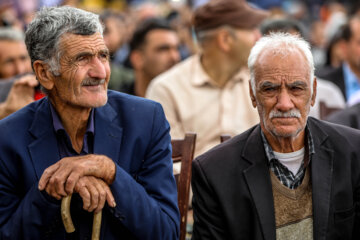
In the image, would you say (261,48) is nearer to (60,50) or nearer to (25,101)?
(60,50)

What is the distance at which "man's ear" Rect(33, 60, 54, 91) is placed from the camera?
2756 millimetres

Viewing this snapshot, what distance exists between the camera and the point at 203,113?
4688mm

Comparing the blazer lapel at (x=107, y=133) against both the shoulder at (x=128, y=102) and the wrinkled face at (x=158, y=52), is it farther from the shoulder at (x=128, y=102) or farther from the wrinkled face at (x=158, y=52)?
the wrinkled face at (x=158, y=52)

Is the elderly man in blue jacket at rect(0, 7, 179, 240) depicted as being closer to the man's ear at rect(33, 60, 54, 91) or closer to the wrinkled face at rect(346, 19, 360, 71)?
the man's ear at rect(33, 60, 54, 91)

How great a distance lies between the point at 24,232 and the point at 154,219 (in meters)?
0.58

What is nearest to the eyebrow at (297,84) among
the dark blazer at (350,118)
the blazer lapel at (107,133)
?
the blazer lapel at (107,133)

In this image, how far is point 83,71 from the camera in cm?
271

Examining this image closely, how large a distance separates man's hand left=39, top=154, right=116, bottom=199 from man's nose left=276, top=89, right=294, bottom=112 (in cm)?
87

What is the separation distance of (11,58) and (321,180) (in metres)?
3.93

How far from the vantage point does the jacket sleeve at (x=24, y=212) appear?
247 cm

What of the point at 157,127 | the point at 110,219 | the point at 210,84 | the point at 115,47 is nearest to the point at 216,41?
the point at 210,84

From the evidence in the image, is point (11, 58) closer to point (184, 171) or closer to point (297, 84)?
point (184, 171)

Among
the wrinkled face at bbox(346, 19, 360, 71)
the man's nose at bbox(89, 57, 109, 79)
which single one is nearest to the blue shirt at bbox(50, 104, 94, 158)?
the man's nose at bbox(89, 57, 109, 79)

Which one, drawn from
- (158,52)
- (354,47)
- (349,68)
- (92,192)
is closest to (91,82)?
(92,192)
